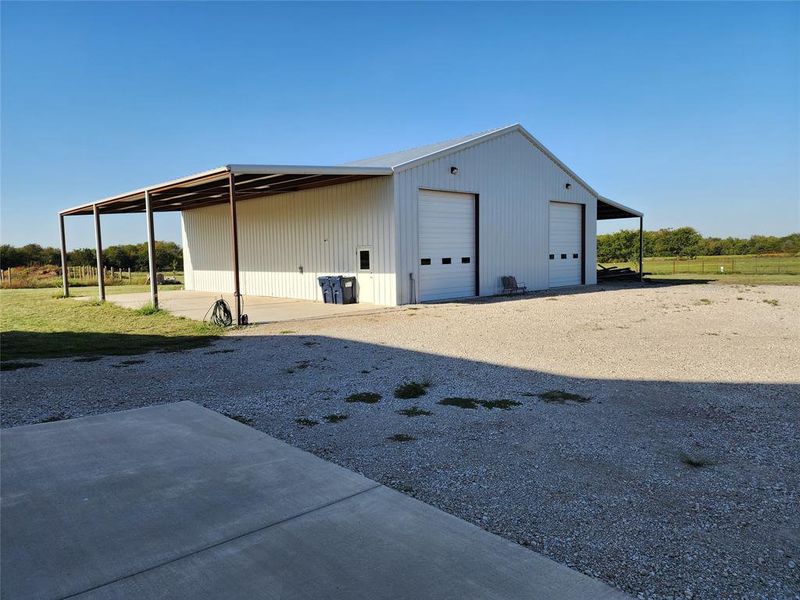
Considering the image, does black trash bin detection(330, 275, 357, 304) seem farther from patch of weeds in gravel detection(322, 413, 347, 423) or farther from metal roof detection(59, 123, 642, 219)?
patch of weeds in gravel detection(322, 413, 347, 423)

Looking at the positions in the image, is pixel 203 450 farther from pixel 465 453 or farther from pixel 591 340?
pixel 591 340

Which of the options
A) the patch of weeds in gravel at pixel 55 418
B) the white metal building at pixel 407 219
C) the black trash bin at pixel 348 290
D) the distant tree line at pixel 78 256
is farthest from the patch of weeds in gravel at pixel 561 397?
the distant tree line at pixel 78 256

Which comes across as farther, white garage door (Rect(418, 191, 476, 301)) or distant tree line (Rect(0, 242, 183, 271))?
distant tree line (Rect(0, 242, 183, 271))

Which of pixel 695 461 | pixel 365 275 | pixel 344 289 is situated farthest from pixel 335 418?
pixel 344 289

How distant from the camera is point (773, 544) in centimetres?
320

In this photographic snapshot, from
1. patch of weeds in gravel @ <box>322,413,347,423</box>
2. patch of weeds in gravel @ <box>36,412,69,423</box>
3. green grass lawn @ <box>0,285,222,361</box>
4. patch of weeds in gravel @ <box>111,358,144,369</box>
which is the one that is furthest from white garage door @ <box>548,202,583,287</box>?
patch of weeds in gravel @ <box>36,412,69,423</box>

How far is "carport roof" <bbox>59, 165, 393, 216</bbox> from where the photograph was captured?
15.1 m

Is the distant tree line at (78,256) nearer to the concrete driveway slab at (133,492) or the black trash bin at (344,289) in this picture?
the black trash bin at (344,289)

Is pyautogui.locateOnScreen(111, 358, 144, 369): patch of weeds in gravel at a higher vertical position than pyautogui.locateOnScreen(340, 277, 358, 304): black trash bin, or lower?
lower

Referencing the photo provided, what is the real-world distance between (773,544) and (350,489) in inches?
102

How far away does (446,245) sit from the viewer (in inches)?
752

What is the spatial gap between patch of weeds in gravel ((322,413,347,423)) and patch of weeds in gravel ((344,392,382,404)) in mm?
612

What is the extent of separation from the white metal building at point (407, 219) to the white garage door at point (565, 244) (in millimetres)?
48

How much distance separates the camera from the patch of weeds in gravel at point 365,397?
21.4ft
